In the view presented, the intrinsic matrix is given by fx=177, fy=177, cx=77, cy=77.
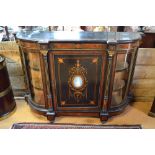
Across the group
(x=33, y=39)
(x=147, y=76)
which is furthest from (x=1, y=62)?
(x=147, y=76)

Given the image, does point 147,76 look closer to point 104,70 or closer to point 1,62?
point 104,70

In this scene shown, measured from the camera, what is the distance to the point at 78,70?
67.0 inches

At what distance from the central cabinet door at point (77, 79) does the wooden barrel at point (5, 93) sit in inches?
21.6

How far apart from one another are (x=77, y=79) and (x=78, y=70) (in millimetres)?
102

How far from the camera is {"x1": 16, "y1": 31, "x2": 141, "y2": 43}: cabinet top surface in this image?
1539 mm

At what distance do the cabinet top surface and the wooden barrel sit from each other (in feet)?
1.40

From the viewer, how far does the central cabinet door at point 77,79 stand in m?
1.62

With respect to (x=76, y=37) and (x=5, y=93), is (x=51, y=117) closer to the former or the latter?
(x=5, y=93)

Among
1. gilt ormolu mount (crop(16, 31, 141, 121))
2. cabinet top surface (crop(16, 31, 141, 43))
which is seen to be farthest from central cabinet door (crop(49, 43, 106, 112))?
cabinet top surface (crop(16, 31, 141, 43))

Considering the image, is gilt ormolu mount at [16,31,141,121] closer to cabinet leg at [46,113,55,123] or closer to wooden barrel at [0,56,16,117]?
cabinet leg at [46,113,55,123]

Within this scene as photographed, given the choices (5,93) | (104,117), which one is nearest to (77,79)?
(104,117)

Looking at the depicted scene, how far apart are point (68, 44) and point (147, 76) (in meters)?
1.15

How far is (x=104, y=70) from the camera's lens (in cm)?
169
